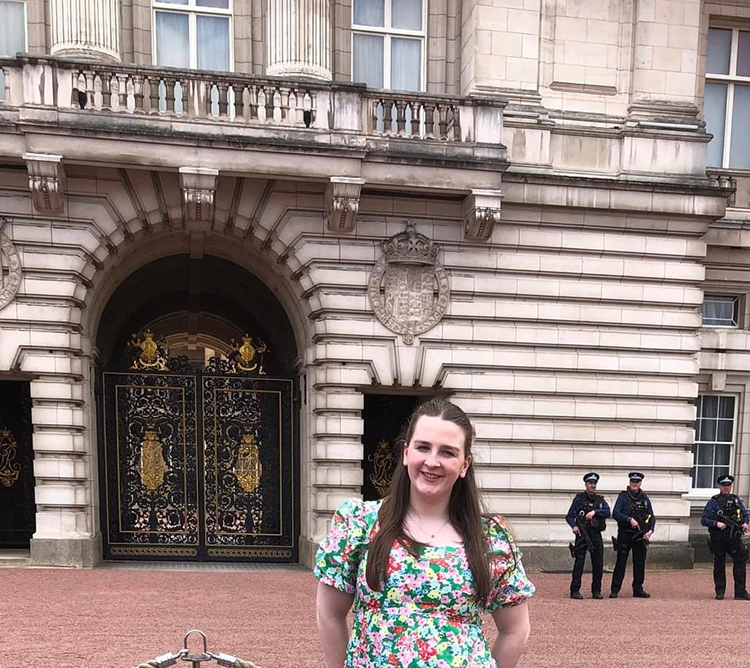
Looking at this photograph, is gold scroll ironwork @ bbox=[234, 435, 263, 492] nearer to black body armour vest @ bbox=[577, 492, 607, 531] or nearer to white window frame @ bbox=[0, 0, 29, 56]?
black body armour vest @ bbox=[577, 492, 607, 531]

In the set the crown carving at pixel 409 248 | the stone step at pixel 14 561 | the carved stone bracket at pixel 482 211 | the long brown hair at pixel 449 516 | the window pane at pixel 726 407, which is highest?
the carved stone bracket at pixel 482 211

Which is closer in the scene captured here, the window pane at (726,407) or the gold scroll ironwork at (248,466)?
the gold scroll ironwork at (248,466)

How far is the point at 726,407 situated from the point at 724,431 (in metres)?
0.47

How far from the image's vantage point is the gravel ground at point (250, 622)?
589cm

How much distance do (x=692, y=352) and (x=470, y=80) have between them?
19.9 ft

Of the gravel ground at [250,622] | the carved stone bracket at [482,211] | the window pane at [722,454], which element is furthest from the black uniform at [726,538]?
the carved stone bracket at [482,211]

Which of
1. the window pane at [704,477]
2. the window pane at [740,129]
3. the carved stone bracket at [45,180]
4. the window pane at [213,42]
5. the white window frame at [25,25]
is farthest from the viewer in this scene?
the window pane at [740,129]

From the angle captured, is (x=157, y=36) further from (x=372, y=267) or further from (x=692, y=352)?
(x=692, y=352)

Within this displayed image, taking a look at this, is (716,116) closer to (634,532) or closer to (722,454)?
(722,454)

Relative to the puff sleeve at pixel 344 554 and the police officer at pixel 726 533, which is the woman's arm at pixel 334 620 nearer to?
the puff sleeve at pixel 344 554

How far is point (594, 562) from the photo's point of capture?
29.6 feet

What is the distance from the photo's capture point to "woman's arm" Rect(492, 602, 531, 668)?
232 cm

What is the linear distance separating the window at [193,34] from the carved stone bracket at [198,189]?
2.44m

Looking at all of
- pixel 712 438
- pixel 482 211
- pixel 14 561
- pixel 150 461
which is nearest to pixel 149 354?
pixel 150 461
